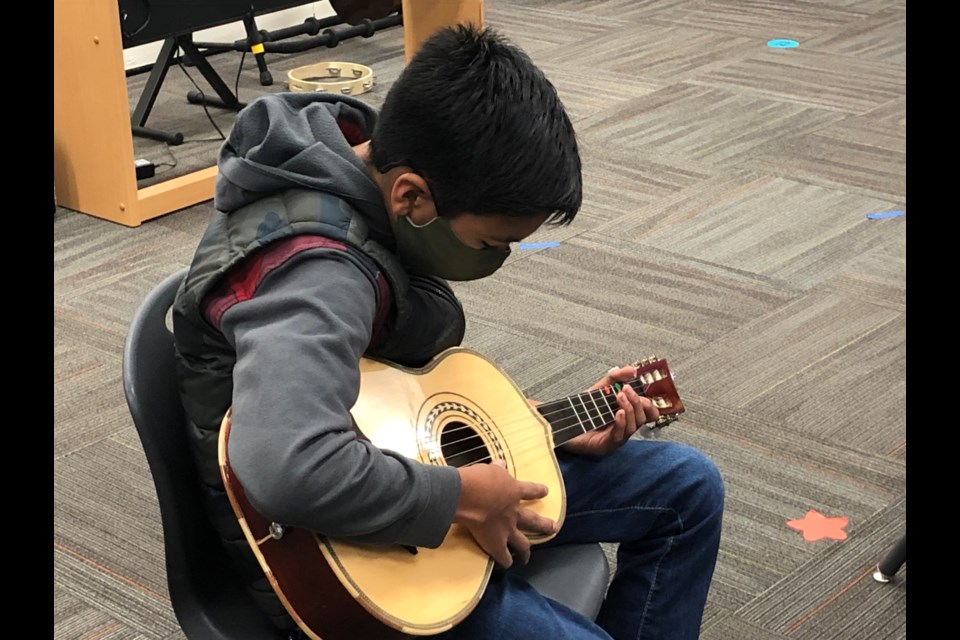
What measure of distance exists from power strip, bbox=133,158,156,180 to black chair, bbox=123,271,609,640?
2618 mm

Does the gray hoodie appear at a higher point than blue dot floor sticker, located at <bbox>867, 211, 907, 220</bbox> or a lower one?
higher

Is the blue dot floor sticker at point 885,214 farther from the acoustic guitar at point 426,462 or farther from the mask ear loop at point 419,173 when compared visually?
the mask ear loop at point 419,173

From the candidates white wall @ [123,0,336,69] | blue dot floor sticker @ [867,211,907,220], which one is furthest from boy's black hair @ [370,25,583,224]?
white wall @ [123,0,336,69]

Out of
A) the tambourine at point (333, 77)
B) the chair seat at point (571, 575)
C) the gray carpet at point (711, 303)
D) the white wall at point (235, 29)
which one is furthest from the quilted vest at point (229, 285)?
the white wall at point (235, 29)

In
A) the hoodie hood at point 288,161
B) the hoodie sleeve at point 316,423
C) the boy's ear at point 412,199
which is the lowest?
the hoodie sleeve at point 316,423

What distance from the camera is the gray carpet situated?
2078 mm

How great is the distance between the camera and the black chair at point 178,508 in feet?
3.93

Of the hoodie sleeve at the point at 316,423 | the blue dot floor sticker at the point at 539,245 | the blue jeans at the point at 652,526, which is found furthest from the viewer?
the blue dot floor sticker at the point at 539,245

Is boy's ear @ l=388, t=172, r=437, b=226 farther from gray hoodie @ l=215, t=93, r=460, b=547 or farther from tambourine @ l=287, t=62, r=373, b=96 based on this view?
tambourine @ l=287, t=62, r=373, b=96

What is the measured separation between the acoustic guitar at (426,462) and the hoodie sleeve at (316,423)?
0.12 ft

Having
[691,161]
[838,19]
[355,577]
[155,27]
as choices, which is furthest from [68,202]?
[838,19]

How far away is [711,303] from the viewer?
9.76 feet

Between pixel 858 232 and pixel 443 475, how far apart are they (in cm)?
243

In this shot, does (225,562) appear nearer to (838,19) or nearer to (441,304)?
(441,304)
